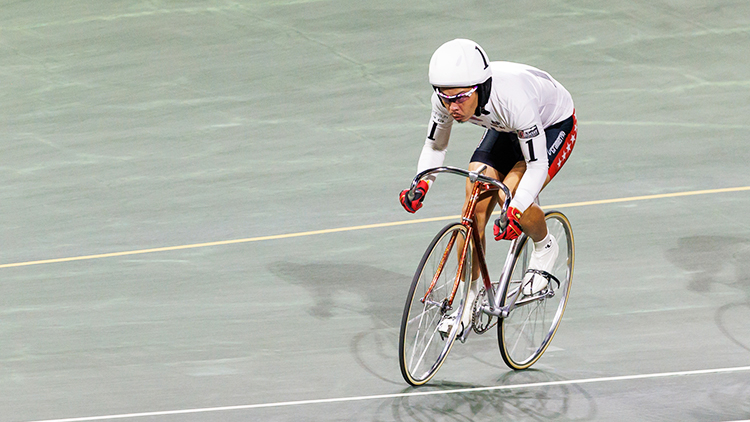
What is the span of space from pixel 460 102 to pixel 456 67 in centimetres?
18

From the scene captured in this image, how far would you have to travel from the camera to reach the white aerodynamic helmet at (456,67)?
4.59m

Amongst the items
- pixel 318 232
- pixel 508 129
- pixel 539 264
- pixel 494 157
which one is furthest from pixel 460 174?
pixel 318 232

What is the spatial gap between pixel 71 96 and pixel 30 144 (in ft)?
3.89

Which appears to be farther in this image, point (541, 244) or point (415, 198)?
point (541, 244)

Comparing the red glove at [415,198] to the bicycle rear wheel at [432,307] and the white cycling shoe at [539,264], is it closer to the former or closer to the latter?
the bicycle rear wheel at [432,307]

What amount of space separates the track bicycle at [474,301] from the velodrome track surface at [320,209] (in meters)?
0.16

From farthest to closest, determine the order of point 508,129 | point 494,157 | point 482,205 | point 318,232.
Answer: point 318,232, point 494,157, point 482,205, point 508,129

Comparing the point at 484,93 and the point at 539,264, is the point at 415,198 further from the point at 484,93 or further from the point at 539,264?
the point at 539,264

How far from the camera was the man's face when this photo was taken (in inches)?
183

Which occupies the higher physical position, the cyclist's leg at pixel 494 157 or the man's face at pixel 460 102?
the man's face at pixel 460 102

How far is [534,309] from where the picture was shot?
5629 millimetres

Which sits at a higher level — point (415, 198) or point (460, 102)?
point (460, 102)

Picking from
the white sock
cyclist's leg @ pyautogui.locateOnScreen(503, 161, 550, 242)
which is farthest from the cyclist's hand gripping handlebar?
the white sock

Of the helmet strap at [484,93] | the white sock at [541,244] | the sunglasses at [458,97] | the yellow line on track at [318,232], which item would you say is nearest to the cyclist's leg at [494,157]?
the white sock at [541,244]
